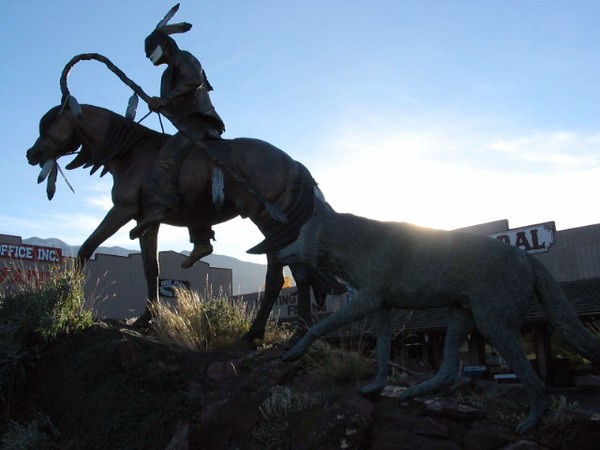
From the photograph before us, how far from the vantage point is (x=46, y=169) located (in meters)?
8.10

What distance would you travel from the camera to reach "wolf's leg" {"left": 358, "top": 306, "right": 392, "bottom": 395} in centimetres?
539

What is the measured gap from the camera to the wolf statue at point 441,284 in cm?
503

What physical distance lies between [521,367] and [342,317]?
4.31ft

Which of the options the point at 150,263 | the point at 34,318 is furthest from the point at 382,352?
the point at 34,318

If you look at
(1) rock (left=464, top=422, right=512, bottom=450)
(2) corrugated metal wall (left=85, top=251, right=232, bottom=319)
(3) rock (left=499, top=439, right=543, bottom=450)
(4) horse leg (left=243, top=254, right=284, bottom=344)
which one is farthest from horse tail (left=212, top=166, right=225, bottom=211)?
(2) corrugated metal wall (left=85, top=251, right=232, bottom=319)

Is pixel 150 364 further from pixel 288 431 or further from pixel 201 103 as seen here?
Result: pixel 201 103

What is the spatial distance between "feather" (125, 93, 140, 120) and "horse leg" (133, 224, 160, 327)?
51.8 inches

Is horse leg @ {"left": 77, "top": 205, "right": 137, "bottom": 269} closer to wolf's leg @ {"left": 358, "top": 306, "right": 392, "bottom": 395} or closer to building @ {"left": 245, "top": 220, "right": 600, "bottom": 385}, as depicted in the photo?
wolf's leg @ {"left": 358, "top": 306, "right": 392, "bottom": 395}

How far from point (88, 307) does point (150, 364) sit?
174 cm

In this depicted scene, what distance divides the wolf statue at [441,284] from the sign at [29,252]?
30.4 metres

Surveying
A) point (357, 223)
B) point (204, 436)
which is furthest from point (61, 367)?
point (357, 223)

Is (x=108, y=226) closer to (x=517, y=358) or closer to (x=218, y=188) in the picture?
(x=218, y=188)

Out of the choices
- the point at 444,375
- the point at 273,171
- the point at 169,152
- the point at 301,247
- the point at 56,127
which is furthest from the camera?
the point at 56,127

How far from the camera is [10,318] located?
23.2 ft
